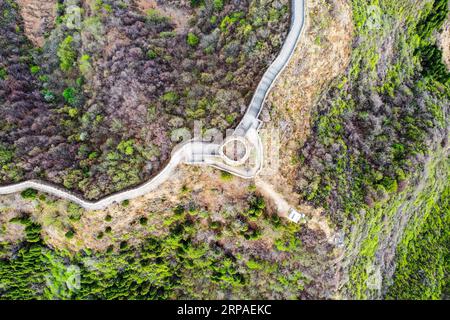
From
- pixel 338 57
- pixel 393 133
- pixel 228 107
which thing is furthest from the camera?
pixel 393 133

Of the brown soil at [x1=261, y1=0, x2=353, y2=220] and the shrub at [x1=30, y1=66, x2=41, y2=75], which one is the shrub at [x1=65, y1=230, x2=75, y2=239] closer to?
the shrub at [x1=30, y1=66, x2=41, y2=75]

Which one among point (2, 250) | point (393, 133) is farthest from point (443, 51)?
point (2, 250)

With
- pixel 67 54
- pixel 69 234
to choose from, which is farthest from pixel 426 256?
pixel 67 54

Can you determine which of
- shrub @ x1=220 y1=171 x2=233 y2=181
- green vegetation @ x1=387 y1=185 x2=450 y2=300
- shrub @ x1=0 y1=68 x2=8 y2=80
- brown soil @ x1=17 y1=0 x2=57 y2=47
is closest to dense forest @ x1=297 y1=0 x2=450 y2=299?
green vegetation @ x1=387 y1=185 x2=450 y2=300

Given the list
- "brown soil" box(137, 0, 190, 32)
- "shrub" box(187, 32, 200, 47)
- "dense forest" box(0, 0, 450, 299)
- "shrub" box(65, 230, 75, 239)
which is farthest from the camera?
"brown soil" box(137, 0, 190, 32)

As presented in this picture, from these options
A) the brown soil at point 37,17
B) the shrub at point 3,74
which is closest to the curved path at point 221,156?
the shrub at point 3,74
